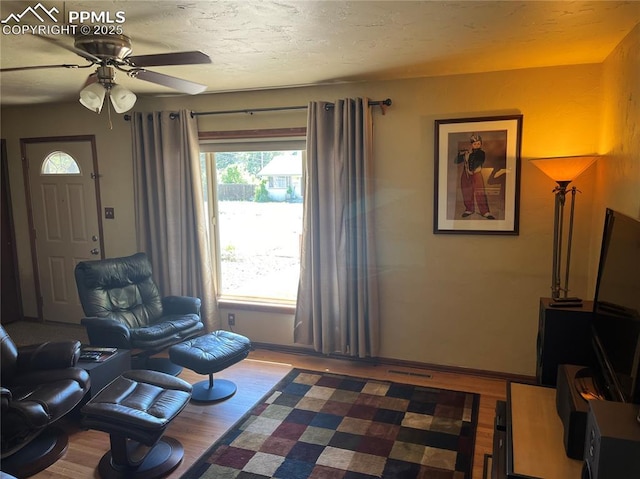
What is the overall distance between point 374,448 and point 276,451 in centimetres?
57

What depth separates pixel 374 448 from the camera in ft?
8.54

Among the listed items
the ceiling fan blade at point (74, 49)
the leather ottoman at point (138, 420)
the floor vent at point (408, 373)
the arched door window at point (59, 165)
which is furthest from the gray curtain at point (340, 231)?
the arched door window at point (59, 165)

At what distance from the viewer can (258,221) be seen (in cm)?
416

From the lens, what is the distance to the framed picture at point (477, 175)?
3.24 m

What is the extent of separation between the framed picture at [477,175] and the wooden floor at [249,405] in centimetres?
117

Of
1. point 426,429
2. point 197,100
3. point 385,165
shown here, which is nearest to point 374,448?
point 426,429

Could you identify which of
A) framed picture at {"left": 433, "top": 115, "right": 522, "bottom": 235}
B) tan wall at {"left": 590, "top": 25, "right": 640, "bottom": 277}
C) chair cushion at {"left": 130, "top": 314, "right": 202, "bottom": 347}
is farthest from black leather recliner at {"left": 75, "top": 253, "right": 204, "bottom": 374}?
tan wall at {"left": 590, "top": 25, "right": 640, "bottom": 277}

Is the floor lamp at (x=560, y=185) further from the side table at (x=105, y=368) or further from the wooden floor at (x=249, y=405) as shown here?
the side table at (x=105, y=368)

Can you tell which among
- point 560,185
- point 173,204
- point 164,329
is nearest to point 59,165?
point 173,204

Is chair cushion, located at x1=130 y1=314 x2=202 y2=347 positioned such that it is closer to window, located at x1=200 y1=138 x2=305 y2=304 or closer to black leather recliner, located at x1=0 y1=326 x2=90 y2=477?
black leather recliner, located at x1=0 y1=326 x2=90 y2=477

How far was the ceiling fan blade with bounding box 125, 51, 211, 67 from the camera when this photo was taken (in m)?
2.06

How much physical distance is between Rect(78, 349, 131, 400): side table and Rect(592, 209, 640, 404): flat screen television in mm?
2825

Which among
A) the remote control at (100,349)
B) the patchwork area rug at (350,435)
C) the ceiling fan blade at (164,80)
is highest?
the ceiling fan blade at (164,80)

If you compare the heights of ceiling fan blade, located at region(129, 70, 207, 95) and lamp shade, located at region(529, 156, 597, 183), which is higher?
ceiling fan blade, located at region(129, 70, 207, 95)
